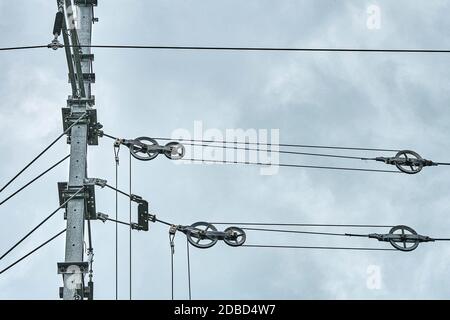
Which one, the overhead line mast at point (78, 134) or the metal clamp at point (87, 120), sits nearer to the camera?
the overhead line mast at point (78, 134)

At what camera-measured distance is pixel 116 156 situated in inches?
913

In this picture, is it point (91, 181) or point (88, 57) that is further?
point (88, 57)

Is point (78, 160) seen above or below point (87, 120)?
below

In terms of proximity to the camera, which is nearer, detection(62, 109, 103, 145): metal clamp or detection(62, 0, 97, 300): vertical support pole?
detection(62, 0, 97, 300): vertical support pole

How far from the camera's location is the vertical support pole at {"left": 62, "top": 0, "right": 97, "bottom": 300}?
Result: 19.7m

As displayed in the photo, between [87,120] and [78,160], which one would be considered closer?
[78,160]

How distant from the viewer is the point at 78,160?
21.0 meters

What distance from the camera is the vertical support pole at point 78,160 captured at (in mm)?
19672

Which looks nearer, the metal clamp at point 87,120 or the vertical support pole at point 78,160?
the vertical support pole at point 78,160

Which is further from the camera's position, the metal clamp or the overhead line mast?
the metal clamp
